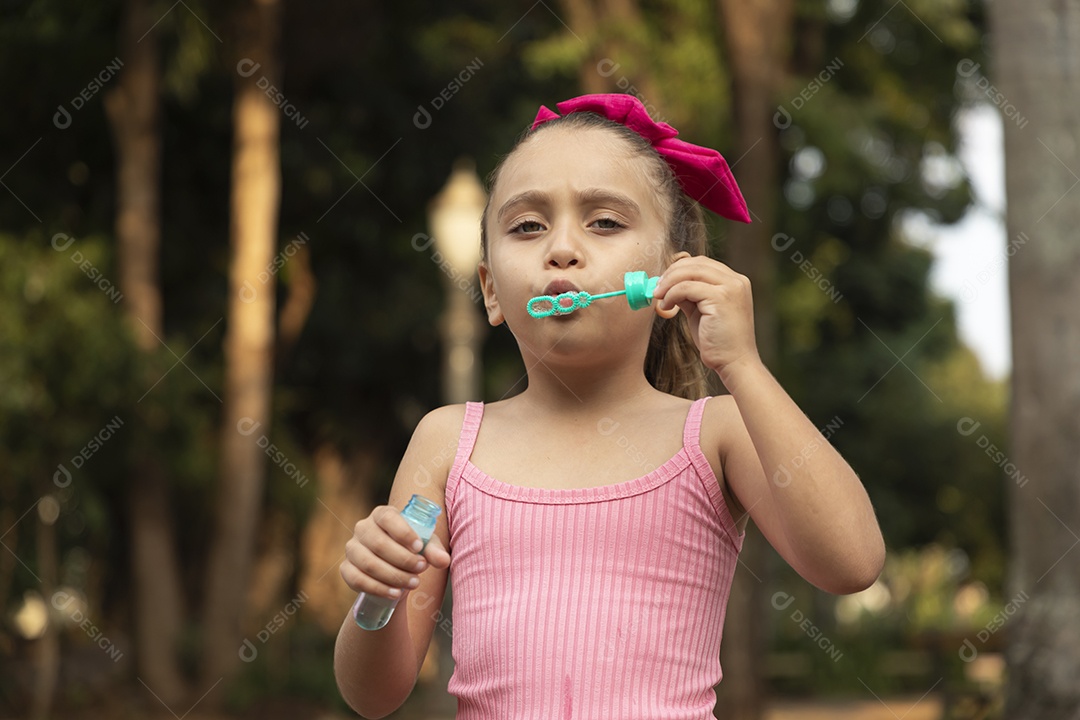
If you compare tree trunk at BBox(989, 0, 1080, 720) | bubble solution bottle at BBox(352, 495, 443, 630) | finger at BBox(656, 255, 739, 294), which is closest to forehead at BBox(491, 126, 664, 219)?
finger at BBox(656, 255, 739, 294)

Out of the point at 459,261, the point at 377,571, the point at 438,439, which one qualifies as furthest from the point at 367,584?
the point at 459,261

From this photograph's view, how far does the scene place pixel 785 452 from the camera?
69.7 inches

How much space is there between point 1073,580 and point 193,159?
1121 centimetres

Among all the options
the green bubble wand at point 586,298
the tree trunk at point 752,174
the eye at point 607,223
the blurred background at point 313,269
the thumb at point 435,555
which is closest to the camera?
the thumb at point 435,555

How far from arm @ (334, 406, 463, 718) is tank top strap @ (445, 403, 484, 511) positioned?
2cm

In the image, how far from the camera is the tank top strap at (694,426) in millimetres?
1972

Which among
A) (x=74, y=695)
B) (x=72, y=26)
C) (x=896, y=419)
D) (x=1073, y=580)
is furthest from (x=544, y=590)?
(x=896, y=419)

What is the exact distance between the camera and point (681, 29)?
35.3ft

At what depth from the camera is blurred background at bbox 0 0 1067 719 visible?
9891 mm

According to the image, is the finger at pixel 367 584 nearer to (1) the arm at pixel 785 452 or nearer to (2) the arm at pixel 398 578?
(2) the arm at pixel 398 578

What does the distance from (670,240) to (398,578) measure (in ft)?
2.47

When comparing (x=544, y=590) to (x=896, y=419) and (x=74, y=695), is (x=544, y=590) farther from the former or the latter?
(x=896, y=419)

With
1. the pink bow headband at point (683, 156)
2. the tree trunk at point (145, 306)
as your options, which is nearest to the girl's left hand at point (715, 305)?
the pink bow headband at point (683, 156)

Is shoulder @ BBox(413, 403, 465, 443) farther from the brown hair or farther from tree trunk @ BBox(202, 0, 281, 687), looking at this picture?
tree trunk @ BBox(202, 0, 281, 687)
